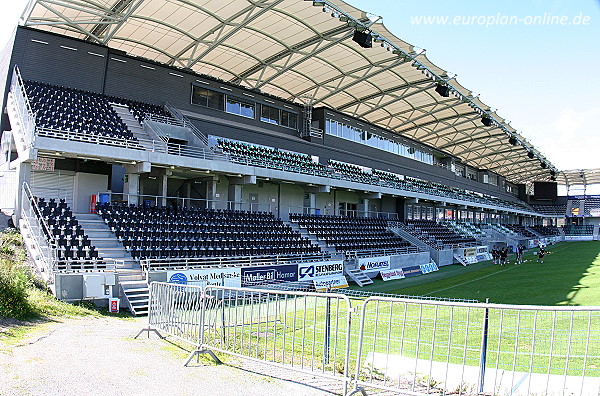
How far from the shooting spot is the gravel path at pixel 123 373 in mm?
5422

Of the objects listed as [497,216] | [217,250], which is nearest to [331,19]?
[217,250]

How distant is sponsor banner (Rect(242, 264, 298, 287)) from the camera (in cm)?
1828

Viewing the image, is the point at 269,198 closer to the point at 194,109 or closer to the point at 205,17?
the point at 194,109

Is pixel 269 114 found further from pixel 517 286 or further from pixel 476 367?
pixel 476 367

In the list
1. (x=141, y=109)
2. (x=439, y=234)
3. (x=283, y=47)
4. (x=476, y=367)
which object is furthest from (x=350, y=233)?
(x=476, y=367)

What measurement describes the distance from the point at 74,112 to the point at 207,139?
Result: 8523 mm

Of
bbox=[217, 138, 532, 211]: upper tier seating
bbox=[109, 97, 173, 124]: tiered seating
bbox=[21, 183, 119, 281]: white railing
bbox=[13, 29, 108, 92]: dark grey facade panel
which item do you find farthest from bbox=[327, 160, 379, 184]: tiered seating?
bbox=[21, 183, 119, 281]: white railing

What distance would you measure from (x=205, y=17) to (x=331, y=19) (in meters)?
7.17

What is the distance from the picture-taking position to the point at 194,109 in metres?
30.0

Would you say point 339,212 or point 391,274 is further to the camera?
point 339,212

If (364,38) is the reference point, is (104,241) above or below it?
below

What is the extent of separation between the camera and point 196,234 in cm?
2033

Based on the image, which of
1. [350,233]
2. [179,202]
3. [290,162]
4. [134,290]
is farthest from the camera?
[290,162]

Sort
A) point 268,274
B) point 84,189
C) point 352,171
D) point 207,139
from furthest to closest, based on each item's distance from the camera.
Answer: point 352,171 → point 207,139 → point 84,189 → point 268,274
